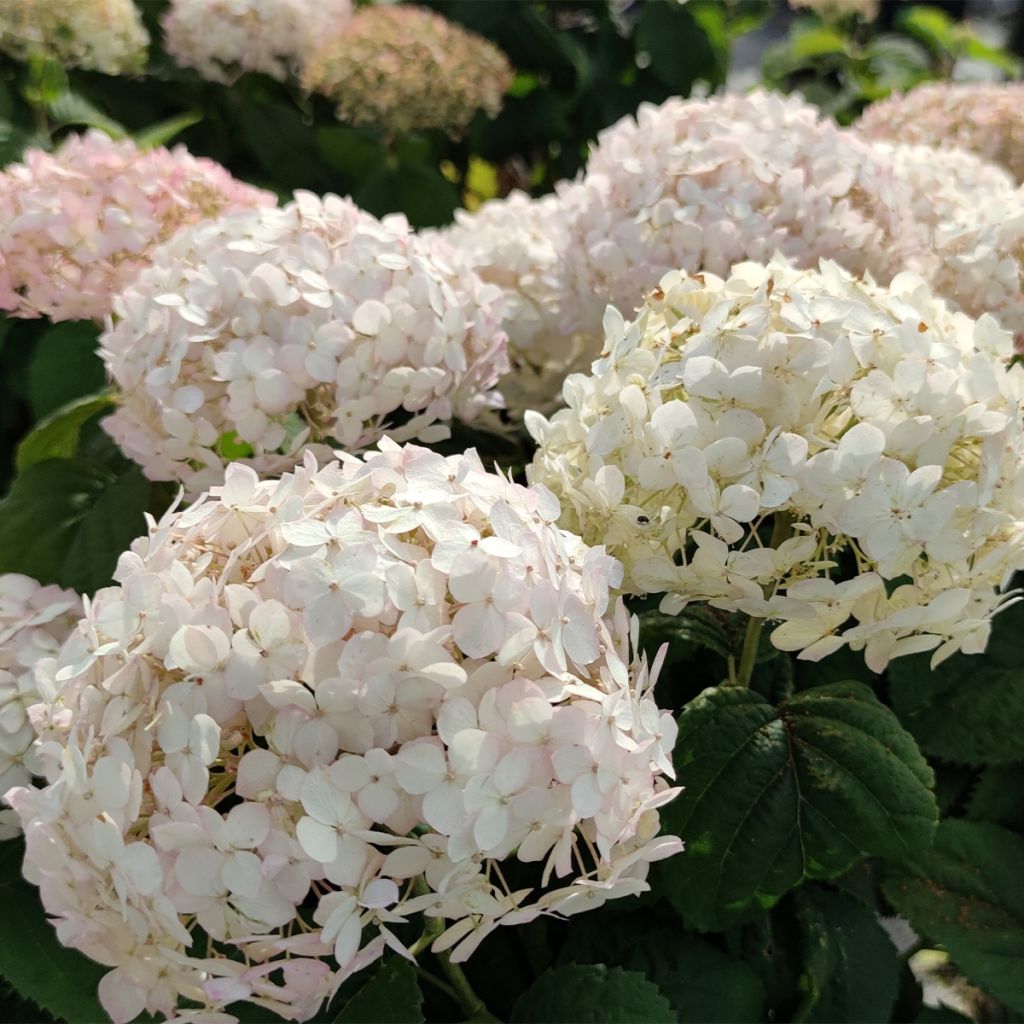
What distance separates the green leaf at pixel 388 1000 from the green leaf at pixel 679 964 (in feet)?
0.56

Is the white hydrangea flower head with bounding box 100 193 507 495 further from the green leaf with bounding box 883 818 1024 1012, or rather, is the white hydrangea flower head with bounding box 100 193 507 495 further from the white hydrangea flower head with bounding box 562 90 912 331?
the green leaf with bounding box 883 818 1024 1012

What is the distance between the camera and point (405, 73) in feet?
4.31

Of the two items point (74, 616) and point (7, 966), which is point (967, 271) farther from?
point (7, 966)

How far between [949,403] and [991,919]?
45 cm

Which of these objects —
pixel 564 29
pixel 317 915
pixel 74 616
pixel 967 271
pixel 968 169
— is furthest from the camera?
pixel 564 29

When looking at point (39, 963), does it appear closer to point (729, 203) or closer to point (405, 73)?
point (729, 203)

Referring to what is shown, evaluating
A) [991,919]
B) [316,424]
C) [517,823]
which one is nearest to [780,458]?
[517,823]

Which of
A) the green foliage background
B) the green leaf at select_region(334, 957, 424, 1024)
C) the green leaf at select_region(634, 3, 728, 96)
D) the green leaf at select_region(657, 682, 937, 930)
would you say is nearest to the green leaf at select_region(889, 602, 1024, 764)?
the green foliage background

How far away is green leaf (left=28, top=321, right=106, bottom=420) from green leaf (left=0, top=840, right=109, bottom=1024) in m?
0.53

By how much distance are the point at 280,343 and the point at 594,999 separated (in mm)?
464

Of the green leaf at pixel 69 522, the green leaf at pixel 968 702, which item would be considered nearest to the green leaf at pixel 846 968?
the green leaf at pixel 968 702

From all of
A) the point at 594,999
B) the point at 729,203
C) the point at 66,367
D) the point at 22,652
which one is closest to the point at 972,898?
the point at 594,999

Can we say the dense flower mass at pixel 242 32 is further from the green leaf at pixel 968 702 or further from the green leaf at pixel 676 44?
the green leaf at pixel 968 702

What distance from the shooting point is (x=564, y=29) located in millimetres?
1842
